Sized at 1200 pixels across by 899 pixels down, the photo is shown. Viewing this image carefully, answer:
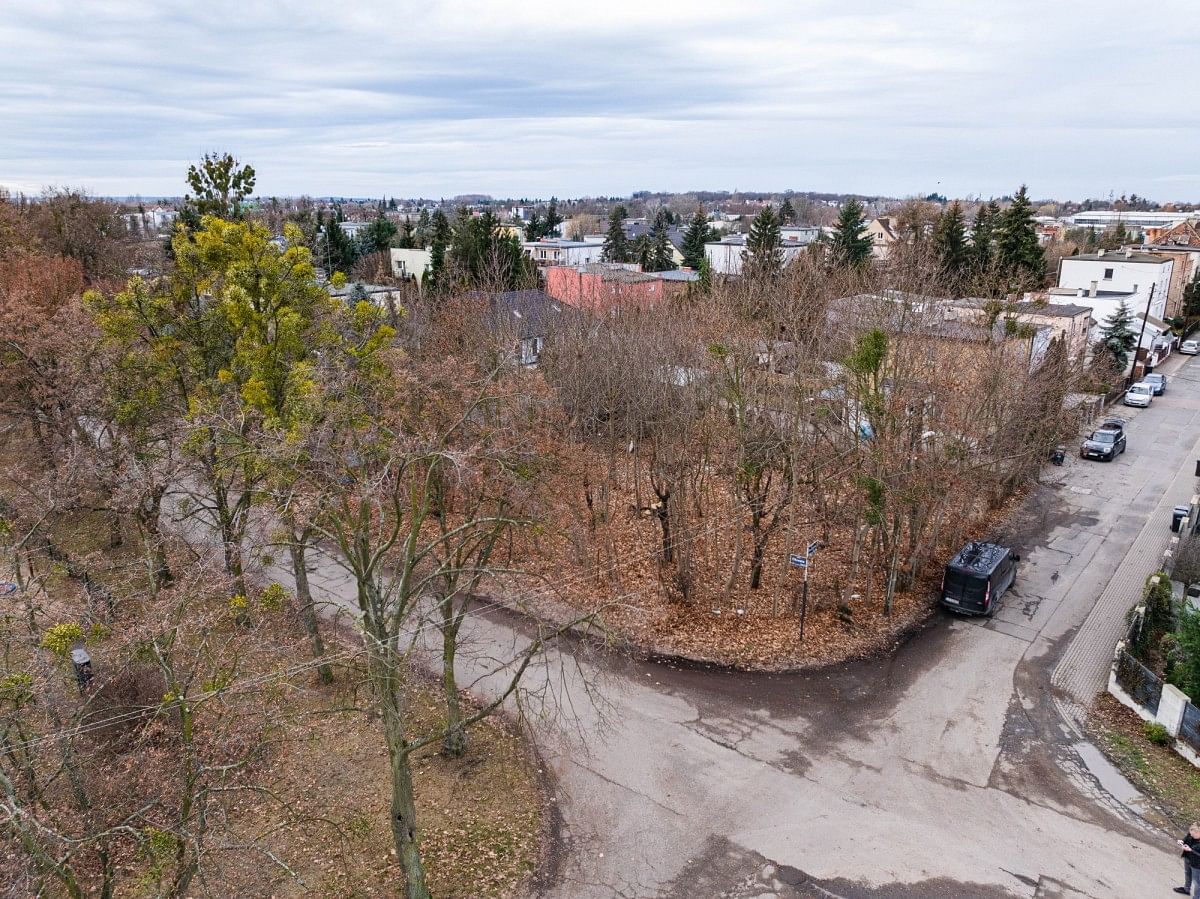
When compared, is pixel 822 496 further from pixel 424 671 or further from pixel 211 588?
pixel 211 588

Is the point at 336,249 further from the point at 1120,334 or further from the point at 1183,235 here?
the point at 1183,235

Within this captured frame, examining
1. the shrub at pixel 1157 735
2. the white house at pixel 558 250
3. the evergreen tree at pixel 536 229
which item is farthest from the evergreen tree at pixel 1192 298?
the evergreen tree at pixel 536 229

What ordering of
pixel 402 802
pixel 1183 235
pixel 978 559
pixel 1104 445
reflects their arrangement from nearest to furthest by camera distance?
pixel 402 802 < pixel 978 559 < pixel 1104 445 < pixel 1183 235

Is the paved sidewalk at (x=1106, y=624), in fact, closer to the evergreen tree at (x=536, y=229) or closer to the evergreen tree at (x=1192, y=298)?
the evergreen tree at (x=1192, y=298)

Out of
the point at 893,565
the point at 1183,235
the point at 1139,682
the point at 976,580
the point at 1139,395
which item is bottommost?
the point at 1139,682

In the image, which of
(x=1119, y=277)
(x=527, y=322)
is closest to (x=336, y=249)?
(x=527, y=322)

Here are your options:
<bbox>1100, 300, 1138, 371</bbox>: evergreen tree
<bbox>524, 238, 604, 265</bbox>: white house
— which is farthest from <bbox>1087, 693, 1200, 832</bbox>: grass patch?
<bbox>524, 238, 604, 265</bbox>: white house
